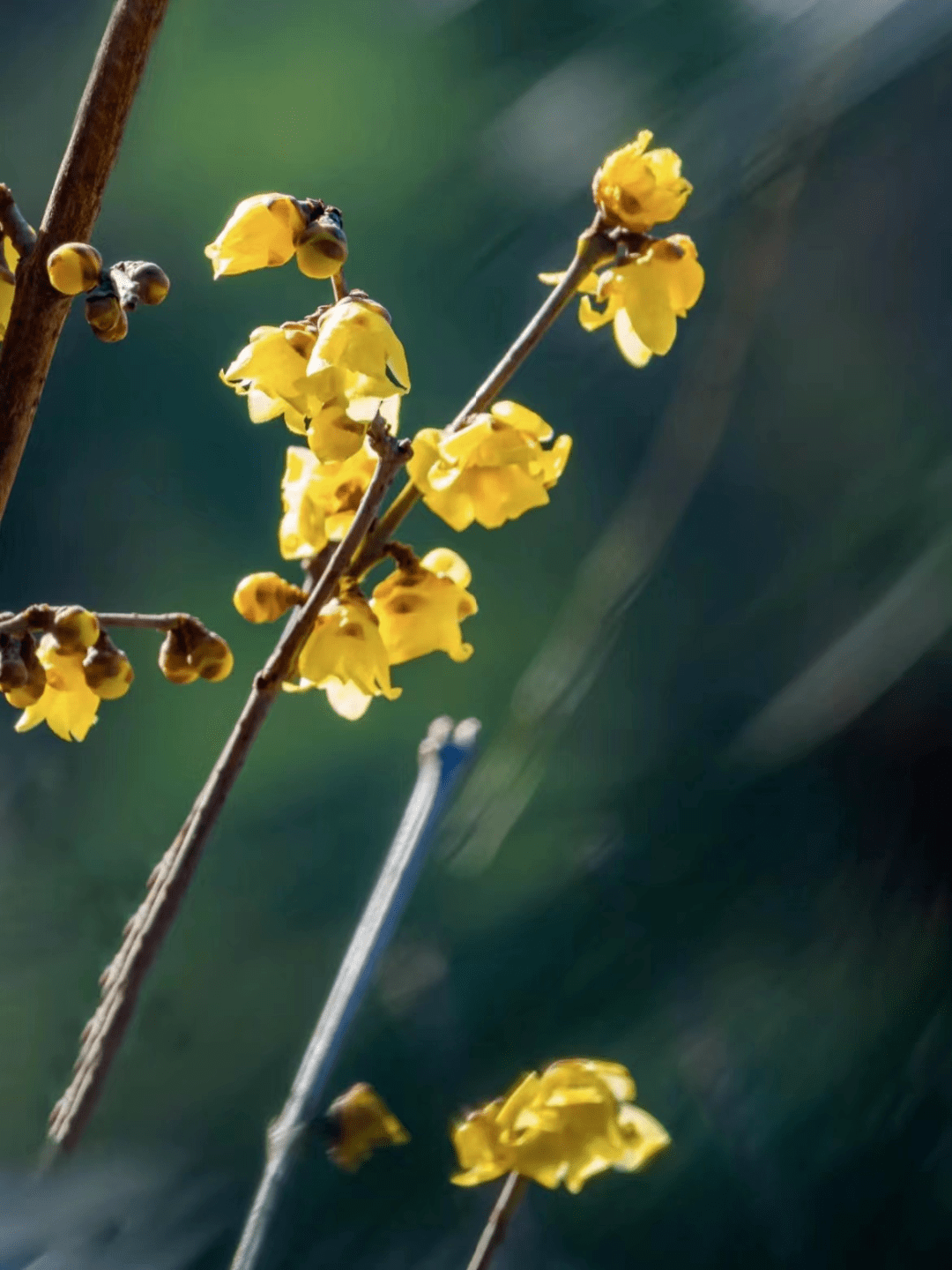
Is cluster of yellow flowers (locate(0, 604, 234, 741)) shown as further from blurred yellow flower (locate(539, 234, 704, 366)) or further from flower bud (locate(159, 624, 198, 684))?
blurred yellow flower (locate(539, 234, 704, 366))

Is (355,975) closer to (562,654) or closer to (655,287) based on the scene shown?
(655,287)

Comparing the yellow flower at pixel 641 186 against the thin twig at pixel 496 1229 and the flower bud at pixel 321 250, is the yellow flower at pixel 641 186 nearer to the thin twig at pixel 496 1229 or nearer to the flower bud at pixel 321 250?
the flower bud at pixel 321 250

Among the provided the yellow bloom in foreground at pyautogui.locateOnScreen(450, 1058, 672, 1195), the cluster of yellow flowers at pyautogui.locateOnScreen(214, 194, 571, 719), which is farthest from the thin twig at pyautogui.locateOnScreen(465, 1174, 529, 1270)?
the cluster of yellow flowers at pyautogui.locateOnScreen(214, 194, 571, 719)

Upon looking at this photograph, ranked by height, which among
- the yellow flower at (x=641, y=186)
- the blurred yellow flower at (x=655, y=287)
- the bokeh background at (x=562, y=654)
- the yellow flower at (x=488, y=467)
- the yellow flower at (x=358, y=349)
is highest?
the yellow flower at (x=641, y=186)

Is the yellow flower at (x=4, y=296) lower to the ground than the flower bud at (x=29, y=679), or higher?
higher

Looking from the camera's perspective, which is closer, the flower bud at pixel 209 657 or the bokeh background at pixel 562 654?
the flower bud at pixel 209 657

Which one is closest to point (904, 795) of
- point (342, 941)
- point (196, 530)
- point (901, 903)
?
point (901, 903)

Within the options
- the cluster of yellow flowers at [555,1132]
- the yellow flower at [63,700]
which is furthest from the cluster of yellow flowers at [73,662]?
the cluster of yellow flowers at [555,1132]
